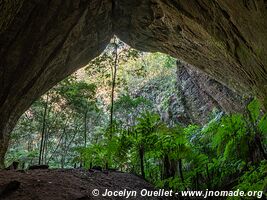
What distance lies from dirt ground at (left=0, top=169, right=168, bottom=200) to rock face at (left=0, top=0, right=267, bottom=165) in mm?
2714

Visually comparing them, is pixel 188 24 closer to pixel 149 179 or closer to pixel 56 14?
pixel 56 14

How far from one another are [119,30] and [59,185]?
20.9 feet

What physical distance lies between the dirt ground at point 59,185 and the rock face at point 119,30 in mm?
2714

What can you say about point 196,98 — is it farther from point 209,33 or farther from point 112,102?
point 209,33

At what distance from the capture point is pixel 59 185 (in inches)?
166

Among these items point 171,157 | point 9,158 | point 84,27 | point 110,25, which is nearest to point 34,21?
point 84,27

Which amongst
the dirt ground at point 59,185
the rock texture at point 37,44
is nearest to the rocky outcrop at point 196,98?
the rock texture at point 37,44

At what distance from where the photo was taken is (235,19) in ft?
16.4

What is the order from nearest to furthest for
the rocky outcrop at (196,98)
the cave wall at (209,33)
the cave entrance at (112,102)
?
the cave wall at (209,33) → the cave entrance at (112,102) → the rocky outcrop at (196,98)

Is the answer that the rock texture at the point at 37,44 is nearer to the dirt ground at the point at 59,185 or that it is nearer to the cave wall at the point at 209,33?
the cave wall at the point at 209,33

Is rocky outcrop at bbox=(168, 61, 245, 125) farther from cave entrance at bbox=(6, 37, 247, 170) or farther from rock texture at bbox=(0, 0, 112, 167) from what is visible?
rock texture at bbox=(0, 0, 112, 167)

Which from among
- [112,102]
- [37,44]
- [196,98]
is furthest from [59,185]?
[196,98]

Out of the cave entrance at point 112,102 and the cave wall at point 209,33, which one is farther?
the cave entrance at point 112,102

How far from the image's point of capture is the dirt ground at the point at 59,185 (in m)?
3.63
